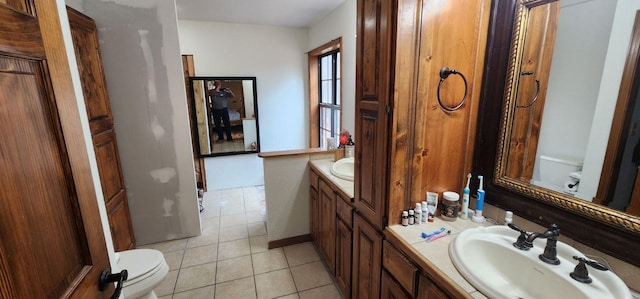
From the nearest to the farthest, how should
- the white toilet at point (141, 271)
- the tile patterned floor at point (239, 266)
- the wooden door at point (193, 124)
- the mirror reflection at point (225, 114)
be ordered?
the white toilet at point (141, 271) < the tile patterned floor at point (239, 266) < the wooden door at point (193, 124) < the mirror reflection at point (225, 114)

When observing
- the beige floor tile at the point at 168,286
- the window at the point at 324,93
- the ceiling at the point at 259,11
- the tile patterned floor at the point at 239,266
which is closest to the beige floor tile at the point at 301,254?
the tile patterned floor at the point at 239,266

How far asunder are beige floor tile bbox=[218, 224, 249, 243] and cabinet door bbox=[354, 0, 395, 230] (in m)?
1.81

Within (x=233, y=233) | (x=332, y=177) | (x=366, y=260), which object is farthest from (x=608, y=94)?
(x=233, y=233)

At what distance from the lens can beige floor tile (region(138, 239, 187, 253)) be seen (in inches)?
106

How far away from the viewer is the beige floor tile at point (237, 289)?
2066mm

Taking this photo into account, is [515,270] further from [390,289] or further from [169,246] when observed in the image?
[169,246]

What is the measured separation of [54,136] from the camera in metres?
0.72

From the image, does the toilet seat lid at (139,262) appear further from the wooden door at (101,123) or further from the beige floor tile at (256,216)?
the beige floor tile at (256,216)

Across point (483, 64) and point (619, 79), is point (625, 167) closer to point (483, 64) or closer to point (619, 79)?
point (619, 79)

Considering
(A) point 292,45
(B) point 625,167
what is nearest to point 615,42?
(B) point 625,167

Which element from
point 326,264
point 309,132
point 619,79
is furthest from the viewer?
point 309,132

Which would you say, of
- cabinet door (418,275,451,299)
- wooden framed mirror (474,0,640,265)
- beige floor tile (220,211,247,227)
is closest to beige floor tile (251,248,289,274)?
beige floor tile (220,211,247,227)

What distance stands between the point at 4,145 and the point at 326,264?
222cm

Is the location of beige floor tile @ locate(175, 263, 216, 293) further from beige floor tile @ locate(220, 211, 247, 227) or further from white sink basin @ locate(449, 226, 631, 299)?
white sink basin @ locate(449, 226, 631, 299)
